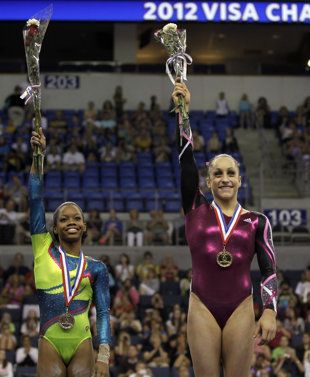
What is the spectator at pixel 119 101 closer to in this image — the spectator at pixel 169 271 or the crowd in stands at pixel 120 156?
the crowd in stands at pixel 120 156

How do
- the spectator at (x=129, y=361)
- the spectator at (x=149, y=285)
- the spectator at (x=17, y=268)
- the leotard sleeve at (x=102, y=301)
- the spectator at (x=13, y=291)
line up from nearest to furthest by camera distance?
1. the leotard sleeve at (x=102, y=301)
2. the spectator at (x=129, y=361)
3. the spectator at (x=13, y=291)
4. the spectator at (x=149, y=285)
5. the spectator at (x=17, y=268)

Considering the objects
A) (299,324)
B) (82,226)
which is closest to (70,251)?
(82,226)

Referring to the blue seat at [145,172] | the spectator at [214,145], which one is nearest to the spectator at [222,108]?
the spectator at [214,145]

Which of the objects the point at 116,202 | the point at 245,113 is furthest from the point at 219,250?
the point at 245,113

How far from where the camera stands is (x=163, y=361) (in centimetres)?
1664

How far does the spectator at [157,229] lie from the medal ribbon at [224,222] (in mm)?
14373

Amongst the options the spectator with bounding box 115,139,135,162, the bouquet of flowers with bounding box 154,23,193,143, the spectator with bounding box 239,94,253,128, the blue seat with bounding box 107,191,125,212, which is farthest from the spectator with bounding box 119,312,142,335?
the spectator with bounding box 239,94,253,128

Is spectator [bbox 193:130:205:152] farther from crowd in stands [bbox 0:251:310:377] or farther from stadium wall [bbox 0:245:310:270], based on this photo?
crowd in stands [bbox 0:251:310:377]

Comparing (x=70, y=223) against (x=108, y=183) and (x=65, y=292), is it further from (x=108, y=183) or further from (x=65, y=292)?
(x=108, y=183)

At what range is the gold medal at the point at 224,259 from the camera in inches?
290

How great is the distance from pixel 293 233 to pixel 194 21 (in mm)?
6791

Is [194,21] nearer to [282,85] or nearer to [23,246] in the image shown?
[282,85]

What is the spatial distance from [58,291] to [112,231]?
14.1 metres

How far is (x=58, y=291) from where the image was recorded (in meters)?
7.65
